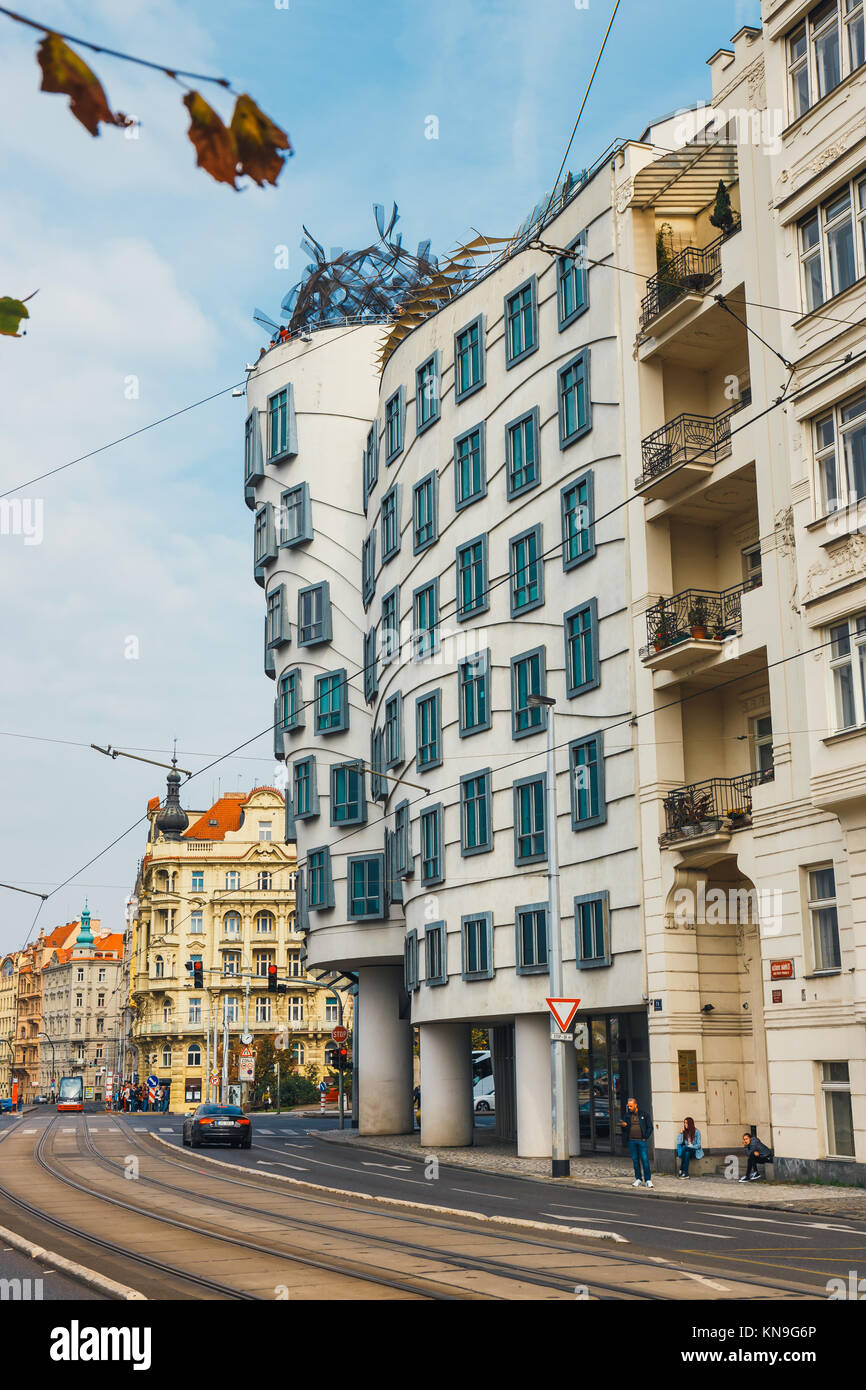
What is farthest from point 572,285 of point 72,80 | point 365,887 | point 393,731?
point 72,80

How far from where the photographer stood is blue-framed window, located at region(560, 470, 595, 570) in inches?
1359

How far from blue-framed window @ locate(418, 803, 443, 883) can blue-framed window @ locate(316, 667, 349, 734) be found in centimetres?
969

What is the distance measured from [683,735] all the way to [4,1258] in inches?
795

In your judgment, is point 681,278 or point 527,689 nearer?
point 681,278

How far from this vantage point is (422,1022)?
140 feet

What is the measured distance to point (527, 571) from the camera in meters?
37.5

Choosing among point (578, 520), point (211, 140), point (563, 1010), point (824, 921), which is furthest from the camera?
point (578, 520)

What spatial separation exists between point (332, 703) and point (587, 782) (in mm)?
19115

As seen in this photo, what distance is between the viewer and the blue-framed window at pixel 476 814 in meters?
38.4

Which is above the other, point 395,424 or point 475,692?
point 395,424

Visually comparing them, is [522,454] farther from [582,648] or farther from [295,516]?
[295,516]

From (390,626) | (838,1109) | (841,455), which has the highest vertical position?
(390,626)

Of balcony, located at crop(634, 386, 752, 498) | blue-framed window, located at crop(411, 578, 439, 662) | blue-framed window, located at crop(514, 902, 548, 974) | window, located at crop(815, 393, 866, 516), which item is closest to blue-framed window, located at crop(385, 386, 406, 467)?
blue-framed window, located at crop(411, 578, 439, 662)
